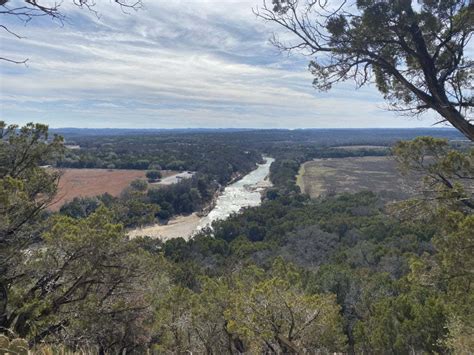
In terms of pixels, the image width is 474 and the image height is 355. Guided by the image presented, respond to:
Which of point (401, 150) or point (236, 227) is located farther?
point (236, 227)

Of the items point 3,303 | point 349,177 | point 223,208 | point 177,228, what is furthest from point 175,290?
point 349,177

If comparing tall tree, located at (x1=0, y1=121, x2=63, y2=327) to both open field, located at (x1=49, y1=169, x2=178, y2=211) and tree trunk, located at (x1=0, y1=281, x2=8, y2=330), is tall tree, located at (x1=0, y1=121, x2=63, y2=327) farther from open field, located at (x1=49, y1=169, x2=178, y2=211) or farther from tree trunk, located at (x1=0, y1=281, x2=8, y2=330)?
open field, located at (x1=49, y1=169, x2=178, y2=211)

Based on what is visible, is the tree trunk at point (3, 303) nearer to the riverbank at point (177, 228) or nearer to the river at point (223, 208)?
the river at point (223, 208)

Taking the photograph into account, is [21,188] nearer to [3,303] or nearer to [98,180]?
[3,303]

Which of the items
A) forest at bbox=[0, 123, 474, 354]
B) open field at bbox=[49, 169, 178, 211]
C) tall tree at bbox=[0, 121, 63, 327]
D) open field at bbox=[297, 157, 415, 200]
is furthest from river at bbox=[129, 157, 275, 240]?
tall tree at bbox=[0, 121, 63, 327]

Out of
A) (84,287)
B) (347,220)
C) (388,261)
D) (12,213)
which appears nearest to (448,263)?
(84,287)

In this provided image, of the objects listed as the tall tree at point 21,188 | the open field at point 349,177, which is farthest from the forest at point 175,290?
the open field at point 349,177

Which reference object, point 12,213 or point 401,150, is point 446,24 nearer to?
point 401,150
